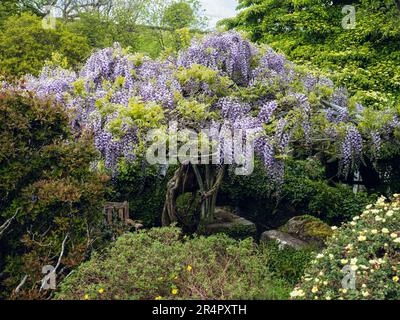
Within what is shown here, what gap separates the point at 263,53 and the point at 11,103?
3.80m

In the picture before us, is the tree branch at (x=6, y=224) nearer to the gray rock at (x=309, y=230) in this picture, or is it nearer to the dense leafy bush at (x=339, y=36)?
the gray rock at (x=309, y=230)

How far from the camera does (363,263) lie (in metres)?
4.58

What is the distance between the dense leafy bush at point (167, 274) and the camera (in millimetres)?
4656

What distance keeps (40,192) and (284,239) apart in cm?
364

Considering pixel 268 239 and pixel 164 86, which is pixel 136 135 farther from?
pixel 268 239

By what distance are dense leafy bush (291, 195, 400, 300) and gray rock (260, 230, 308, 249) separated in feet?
5.88

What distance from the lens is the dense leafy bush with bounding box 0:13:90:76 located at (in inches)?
570

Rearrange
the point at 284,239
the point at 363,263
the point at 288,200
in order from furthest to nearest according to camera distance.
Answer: the point at 288,200 → the point at 284,239 → the point at 363,263

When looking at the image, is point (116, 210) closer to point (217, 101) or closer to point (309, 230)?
point (217, 101)

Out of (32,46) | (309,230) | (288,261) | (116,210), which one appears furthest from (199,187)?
(32,46)

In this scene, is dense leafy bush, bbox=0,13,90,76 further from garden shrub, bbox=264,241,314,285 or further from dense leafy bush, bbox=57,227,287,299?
dense leafy bush, bbox=57,227,287,299

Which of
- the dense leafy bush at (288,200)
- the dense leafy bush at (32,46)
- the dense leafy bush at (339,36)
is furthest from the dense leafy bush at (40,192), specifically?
the dense leafy bush at (32,46)

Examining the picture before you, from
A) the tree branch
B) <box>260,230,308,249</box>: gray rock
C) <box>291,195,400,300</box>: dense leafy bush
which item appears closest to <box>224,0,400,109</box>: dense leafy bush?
<box>260,230,308,249</box>: gray rock
